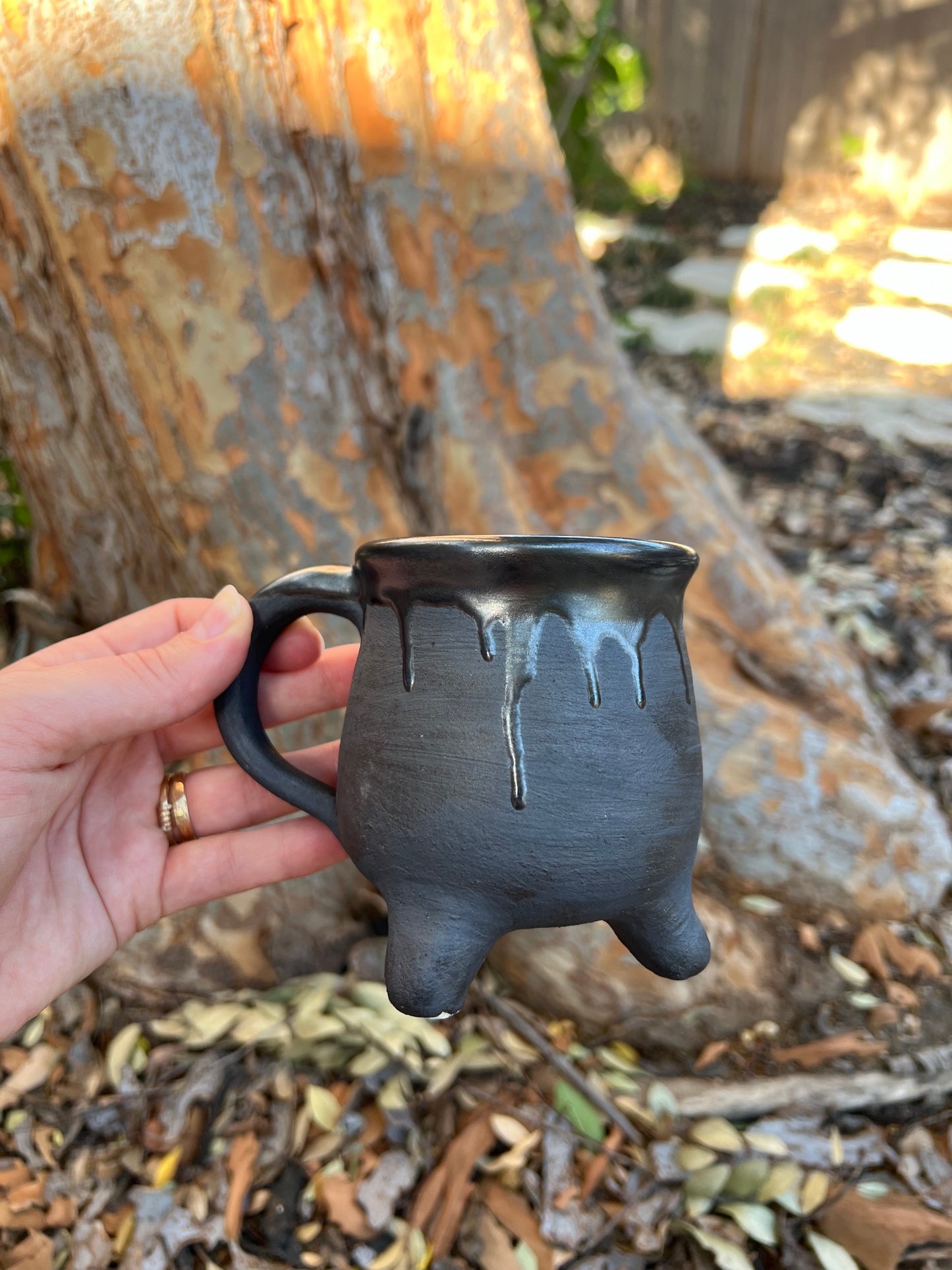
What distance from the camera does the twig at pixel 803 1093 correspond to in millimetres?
1786

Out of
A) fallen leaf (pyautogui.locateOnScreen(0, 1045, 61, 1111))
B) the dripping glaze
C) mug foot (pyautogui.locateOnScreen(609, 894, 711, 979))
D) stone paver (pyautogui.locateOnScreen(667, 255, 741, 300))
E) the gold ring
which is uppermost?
the dripping glaze

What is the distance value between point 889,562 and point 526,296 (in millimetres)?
1864

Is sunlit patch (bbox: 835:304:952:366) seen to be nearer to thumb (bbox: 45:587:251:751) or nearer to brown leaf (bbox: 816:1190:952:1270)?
brown leaf (bbox: 816:1190:952:1270)

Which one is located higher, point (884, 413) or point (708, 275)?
point (708, 275)

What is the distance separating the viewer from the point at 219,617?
1.32 m

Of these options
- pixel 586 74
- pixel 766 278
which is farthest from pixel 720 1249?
pixel 766 278

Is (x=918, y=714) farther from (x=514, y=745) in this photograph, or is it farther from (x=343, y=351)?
(x=514, y=745)

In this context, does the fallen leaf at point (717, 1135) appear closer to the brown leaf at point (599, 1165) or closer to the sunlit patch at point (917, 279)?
the brown leaf at point (599, 1165)

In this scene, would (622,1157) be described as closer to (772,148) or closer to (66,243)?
(66,243)

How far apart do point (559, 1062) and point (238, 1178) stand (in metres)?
0.60

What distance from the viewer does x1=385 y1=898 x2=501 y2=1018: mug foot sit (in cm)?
109

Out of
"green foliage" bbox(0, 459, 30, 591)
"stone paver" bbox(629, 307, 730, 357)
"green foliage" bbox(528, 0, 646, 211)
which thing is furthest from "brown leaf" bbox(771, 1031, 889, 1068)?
"stone paver" bbox(629, 307, 730, 357)

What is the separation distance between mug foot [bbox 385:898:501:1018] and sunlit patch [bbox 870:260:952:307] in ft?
18.3

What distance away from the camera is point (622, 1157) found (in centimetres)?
172
